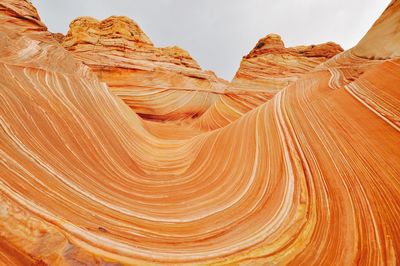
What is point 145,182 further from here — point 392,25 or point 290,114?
point 392,25

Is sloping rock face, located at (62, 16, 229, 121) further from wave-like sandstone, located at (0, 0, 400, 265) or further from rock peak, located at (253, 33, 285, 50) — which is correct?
wave-like sandstone, located at (0, 0, 400, 265)

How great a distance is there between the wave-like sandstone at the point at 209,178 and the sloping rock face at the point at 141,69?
14.2 feet

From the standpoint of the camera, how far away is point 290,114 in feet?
8.75

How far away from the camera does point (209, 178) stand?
224 cm

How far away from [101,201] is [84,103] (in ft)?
5.45

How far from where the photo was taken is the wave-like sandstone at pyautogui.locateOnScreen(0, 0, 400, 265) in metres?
1.09

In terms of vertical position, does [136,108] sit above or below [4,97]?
above

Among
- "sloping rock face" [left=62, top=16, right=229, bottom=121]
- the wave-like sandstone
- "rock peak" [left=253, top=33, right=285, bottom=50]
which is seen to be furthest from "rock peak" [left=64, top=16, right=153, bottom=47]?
the wave-like sandstone

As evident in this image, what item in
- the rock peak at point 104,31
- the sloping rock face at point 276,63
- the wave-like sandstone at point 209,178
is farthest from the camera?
the rock peak at point 104,31

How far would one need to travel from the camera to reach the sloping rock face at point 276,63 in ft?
23.5

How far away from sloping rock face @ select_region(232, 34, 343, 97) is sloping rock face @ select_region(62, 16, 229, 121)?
2.15 meters

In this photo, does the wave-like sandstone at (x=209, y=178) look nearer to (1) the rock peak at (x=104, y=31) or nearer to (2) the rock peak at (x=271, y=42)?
(2) the rock peak at (x=271, y=42)

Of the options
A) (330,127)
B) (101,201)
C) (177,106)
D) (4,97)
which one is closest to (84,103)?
(4,97)

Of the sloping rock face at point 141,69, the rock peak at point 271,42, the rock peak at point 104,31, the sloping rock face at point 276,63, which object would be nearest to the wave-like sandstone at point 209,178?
the sloping rock face at point 276,63
